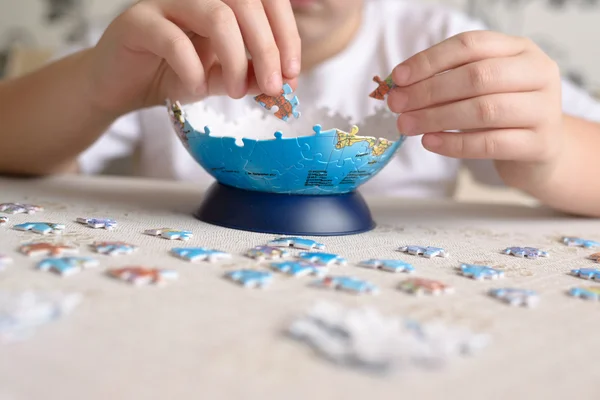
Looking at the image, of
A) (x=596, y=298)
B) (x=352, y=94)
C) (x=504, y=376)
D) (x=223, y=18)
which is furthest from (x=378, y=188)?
(x=504, y=376)

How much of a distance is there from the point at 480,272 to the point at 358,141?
0.59 feet

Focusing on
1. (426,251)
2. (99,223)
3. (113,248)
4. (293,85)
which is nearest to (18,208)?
(99,223)

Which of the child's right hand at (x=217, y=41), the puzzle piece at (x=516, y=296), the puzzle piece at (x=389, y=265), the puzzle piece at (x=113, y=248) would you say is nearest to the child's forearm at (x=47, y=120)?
the child's right hand at (x=217, y=41)

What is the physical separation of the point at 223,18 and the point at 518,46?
331 millimetres

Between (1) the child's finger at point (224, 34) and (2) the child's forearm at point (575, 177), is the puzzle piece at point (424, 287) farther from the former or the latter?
(2) the child's forearm at point (575, 177)

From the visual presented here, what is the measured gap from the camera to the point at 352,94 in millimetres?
1281

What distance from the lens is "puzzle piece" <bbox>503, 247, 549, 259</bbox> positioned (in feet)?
1.98

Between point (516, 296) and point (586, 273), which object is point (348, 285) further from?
point (586, 273)

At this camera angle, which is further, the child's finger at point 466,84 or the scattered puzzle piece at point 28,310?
the child's finger at point 466,84

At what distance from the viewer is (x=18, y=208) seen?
0.64m

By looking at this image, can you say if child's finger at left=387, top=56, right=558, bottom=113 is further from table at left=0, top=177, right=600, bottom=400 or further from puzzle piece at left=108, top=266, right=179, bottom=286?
puzzle piece at left=108, top=266, right=179, bottom=286

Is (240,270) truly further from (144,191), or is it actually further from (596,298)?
(144,191)

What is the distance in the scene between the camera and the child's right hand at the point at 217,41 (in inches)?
24.8

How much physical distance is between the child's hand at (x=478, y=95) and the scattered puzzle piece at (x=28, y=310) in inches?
16.5
